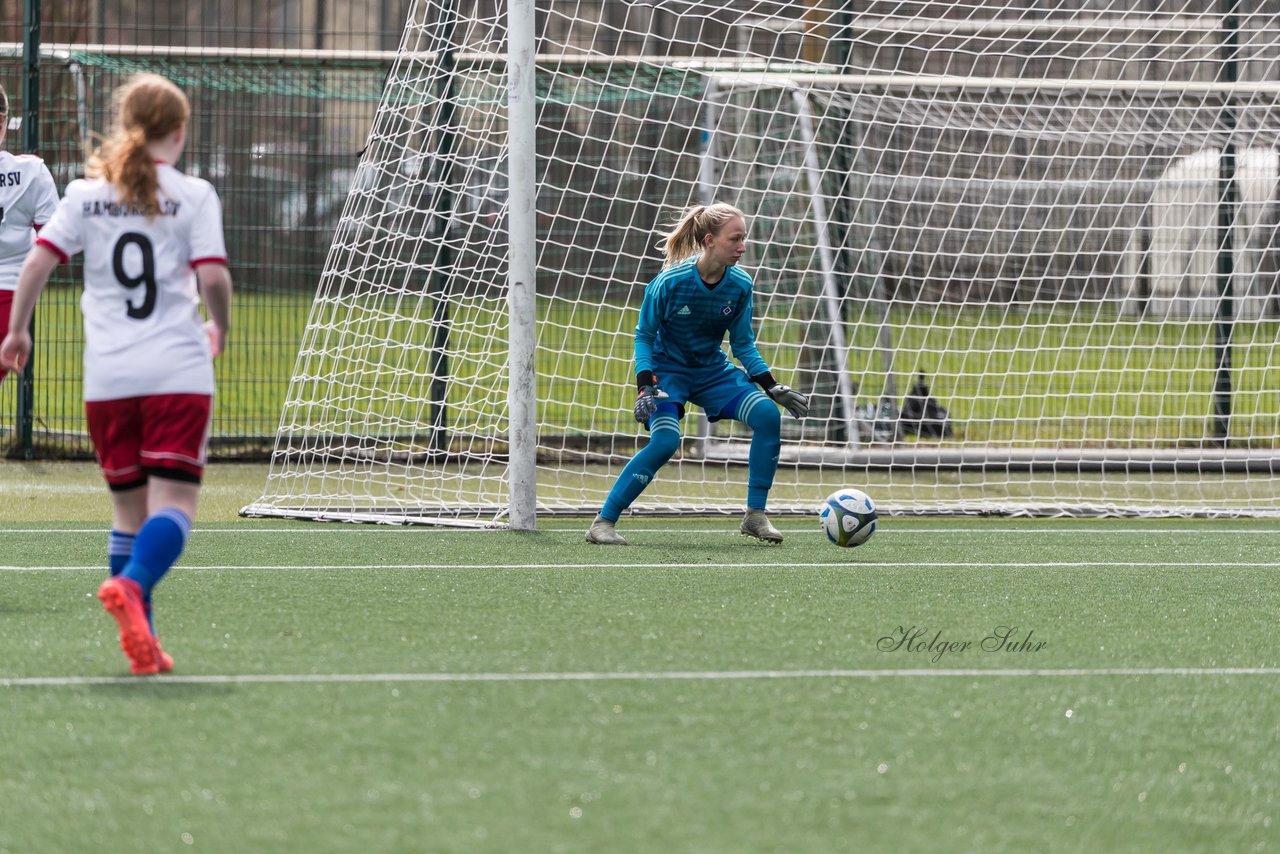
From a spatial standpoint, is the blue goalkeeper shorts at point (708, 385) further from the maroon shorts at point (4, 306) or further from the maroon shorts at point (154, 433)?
the maroon shorts at point (154, 433)

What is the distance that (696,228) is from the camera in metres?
6.98

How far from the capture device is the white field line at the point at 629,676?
378cm

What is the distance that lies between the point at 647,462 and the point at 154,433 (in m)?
3.27

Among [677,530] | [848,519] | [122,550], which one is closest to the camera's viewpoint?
[122,550]

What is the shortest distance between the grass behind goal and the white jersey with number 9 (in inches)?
30.3

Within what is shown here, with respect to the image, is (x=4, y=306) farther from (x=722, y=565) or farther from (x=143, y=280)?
(x=722, y=565)

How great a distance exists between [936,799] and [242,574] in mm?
3528

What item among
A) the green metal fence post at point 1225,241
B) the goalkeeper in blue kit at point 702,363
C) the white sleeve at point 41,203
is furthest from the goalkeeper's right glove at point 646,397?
the green metal fence post at point 1225,241

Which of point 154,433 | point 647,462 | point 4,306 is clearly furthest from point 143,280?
point 647,462

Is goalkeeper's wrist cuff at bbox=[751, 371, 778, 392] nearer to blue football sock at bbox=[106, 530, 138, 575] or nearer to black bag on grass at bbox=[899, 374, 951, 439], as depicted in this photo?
black bag on grass at bbox=[899, 374, 951, 439]

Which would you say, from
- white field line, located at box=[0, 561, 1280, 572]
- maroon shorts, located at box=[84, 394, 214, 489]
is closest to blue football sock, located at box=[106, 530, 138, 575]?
maroon shorts, located at box=[84, 394, 214, 489]

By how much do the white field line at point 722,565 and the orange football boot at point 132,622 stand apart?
6.82 feet

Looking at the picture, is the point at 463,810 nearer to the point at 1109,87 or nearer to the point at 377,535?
the point at 377,535

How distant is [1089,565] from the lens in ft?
21.1
